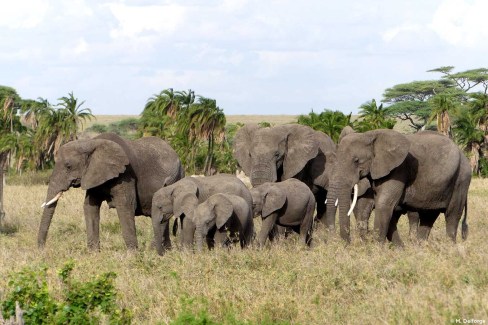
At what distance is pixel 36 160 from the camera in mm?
52938

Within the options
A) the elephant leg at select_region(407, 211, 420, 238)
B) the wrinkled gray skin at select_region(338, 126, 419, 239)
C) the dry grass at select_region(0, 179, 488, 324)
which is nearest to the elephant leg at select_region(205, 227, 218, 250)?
the dry grass at select_region(0, 179, 488, 324)

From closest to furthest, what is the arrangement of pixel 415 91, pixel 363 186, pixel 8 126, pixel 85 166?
pixel 363 186
pixel 85 166
pixel 8 126
pixel 415 91

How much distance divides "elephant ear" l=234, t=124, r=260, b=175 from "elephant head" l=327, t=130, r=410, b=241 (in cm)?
353

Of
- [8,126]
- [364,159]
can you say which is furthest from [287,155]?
[8,126]

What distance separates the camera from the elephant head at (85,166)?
49.3ft

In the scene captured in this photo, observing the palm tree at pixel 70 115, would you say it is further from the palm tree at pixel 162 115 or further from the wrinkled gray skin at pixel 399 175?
the wrinkled gray skin at pixel 399 175

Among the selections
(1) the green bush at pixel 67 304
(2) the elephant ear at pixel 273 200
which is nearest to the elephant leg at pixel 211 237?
(2) the elephant ear at pixel 273 200

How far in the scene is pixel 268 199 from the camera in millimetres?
15469

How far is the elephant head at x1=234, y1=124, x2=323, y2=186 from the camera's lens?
56.6 ft

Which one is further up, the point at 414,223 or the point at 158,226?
the point at 158,226

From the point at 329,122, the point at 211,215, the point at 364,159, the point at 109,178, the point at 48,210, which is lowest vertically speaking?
the point at 329,122

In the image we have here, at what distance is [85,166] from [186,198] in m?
1.72

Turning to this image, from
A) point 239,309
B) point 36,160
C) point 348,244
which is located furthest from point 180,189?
point 36,160

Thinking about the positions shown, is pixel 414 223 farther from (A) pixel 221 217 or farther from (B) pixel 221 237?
(A) pixel 221 217
